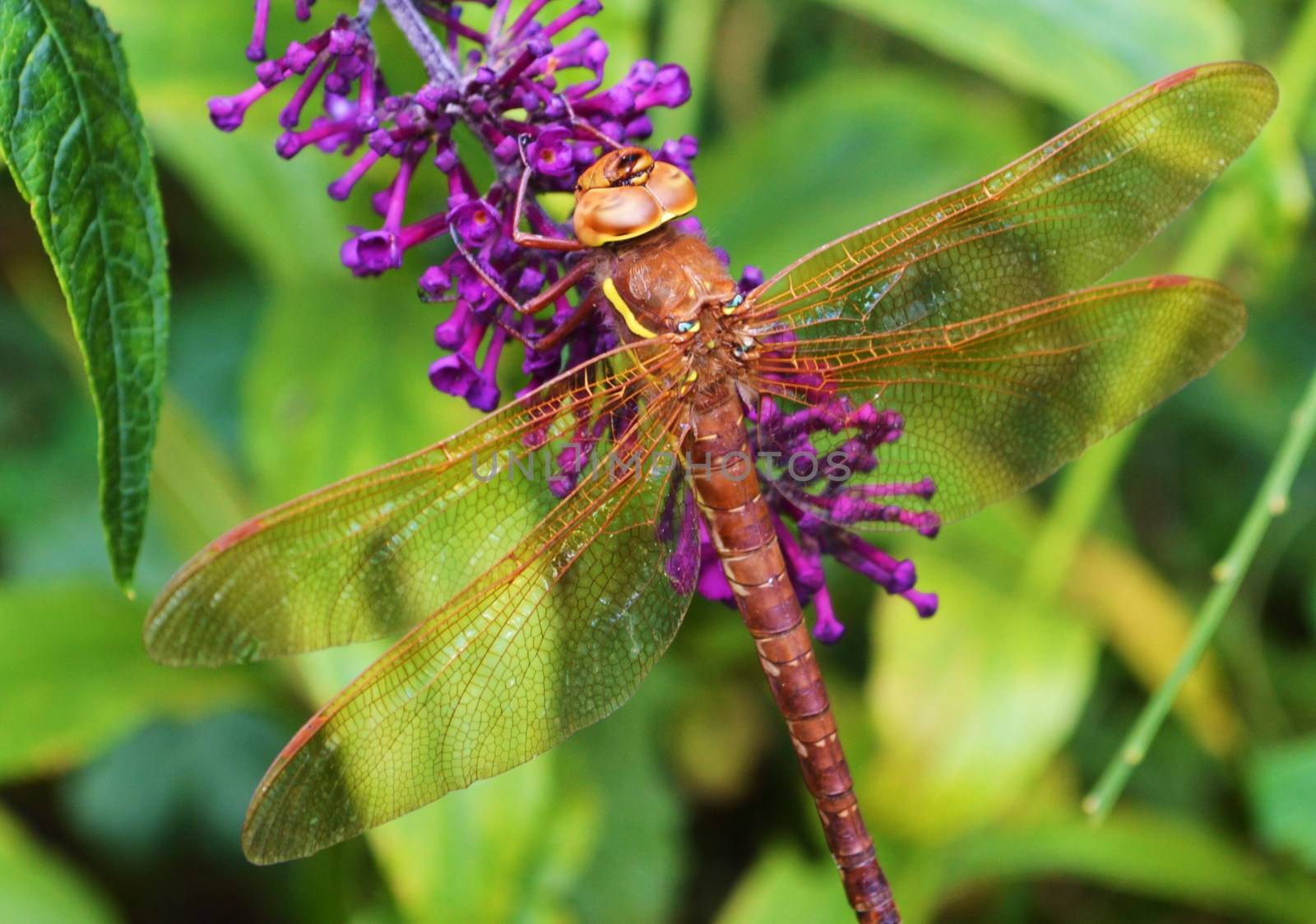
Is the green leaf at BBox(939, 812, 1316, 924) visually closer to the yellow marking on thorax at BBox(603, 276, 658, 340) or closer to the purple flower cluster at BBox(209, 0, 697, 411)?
the yellow marking on thorax at BBox(603, 276, 658, 340)

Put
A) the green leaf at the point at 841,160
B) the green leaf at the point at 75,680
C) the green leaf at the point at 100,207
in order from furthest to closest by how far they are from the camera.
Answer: the green leaf at the point at 841,160 < the green leaf at the point at 75,680 < the green leaf at the point at 100,207

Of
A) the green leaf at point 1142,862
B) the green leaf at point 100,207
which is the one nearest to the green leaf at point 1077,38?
the green leaf at point 100,207

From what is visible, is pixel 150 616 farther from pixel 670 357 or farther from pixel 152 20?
pixel 152 20

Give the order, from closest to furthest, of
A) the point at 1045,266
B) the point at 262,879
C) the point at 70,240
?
the point at 70,240 → the point at 1045,266 → the point at 262,879

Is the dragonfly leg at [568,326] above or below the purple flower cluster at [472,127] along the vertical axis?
below

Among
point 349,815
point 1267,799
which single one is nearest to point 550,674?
point 349,815

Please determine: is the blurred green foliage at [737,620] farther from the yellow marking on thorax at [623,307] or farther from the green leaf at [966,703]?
the yellow marking on thorax at [623,307]
